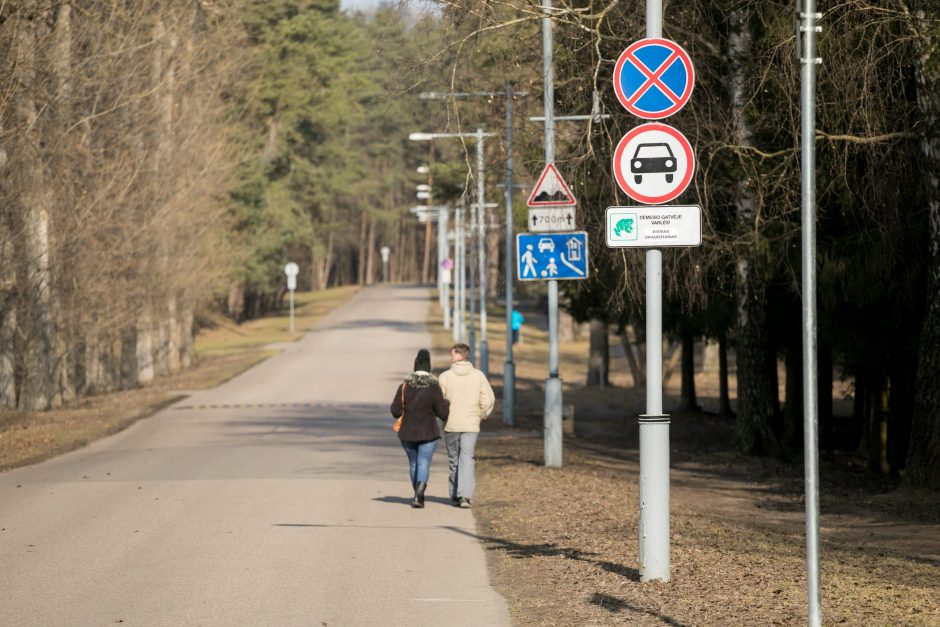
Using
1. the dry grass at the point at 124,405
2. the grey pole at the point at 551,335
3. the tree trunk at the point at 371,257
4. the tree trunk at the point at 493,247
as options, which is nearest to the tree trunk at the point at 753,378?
the grey pole at the point at 551,335

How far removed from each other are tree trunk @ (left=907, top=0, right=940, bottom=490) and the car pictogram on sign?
251 inches

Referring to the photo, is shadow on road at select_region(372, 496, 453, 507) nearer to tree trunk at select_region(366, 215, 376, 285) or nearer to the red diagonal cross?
the red diagonal cross

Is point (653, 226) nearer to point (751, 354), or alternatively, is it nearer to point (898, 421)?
point (751, 354)

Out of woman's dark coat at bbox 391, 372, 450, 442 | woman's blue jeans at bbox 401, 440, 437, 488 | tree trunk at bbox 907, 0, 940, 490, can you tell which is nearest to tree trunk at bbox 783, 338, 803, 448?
tree trunk at bbox 907, 0, 940, 490

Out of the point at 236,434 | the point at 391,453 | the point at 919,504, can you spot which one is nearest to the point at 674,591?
the point at 919,504

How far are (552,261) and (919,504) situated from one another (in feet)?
18.7

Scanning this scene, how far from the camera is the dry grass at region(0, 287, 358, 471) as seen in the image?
22656 millimetres

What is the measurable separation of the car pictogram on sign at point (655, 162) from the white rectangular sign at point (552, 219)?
840 cm

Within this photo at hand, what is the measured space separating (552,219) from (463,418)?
4262 millimetres

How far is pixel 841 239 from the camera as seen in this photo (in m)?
18.1

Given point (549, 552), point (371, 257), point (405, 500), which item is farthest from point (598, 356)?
point (371, 257)

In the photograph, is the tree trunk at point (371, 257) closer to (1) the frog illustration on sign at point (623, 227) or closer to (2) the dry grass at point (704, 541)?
(2) the dry grass at point (704, 541)

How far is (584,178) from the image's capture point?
17.4 meters

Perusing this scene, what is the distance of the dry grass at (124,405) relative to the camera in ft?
74.3
